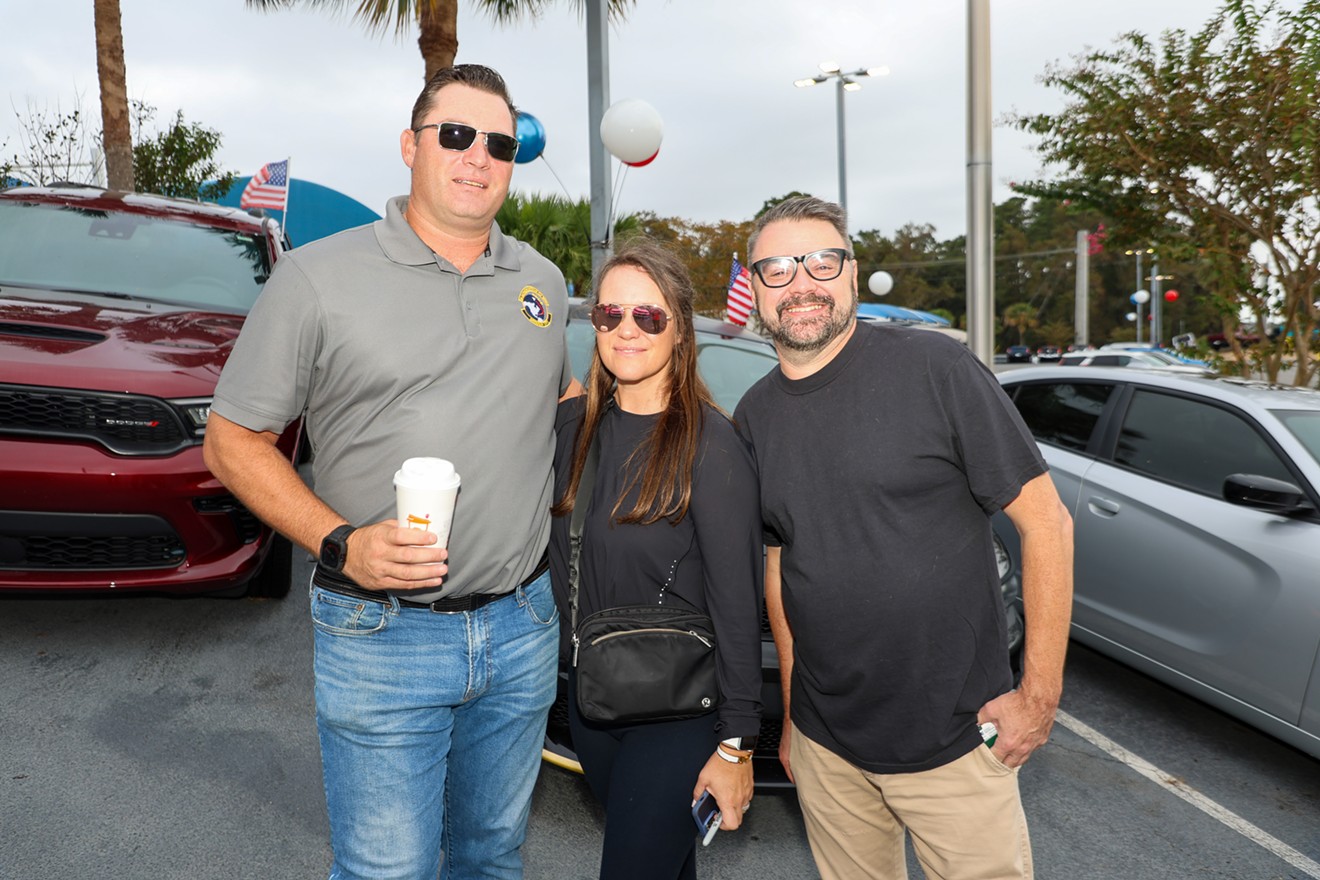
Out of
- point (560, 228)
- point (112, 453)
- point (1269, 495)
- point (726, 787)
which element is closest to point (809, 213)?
point (726, 787)

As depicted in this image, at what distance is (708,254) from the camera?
80.9 feet

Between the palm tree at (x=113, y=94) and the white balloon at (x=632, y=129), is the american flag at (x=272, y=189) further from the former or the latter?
the white balloon at (x=632, y=129)

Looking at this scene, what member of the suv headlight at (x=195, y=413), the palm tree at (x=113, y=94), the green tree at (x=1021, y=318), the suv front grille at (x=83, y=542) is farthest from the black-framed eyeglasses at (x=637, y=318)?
the green tree at (x=1021, y=318)

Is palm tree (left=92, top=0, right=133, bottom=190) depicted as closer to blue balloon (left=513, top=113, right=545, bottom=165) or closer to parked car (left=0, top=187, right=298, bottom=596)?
blue balloon (left=513, top=113, right=545, bottom=165)

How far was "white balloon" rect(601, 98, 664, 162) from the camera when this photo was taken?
8680mm

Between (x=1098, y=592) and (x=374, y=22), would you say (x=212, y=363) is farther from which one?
(x=374, y=22)

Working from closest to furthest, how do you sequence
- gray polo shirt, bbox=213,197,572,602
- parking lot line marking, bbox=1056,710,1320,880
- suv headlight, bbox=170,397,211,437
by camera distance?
1. gray polo shirt, bbox=213,197,572,602
2. parking lot line marking, bbox=1056,710,1320,880
3. suv headlight, bbox=170,397,211,437

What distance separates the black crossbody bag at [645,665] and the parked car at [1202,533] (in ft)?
9.06

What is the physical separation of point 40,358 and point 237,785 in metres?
1.87

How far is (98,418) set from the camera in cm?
380

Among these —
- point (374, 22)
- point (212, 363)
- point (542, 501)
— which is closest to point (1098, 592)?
point (542, 501)

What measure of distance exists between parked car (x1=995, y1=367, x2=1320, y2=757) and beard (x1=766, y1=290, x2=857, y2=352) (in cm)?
252

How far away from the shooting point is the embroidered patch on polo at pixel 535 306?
2.06m

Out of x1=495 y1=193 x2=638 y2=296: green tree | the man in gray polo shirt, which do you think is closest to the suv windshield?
the man in gray polo shirt
